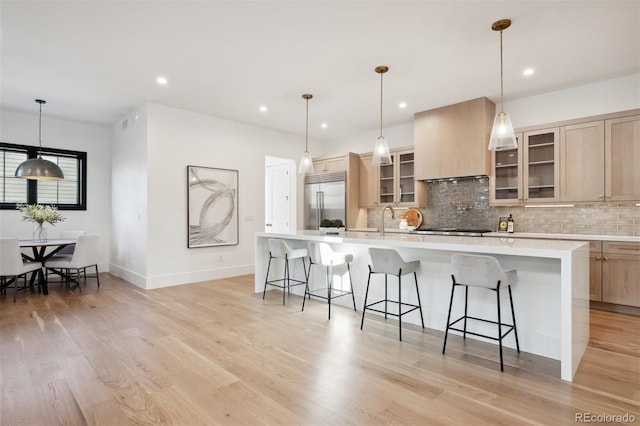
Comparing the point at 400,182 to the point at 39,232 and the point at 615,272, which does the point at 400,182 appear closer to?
the point at 615,272

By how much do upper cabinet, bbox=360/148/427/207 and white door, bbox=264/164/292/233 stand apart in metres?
1.66

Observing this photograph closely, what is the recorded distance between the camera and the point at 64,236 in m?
5.81

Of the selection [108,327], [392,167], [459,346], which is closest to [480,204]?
[392,167]

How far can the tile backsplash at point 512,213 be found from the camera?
4262mm

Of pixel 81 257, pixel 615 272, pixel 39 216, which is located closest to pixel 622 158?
pixel 615 272

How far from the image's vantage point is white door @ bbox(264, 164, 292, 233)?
7312mm

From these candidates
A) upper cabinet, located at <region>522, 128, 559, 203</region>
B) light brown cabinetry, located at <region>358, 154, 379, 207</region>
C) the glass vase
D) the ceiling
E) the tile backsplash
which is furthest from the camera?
light brown cabinetry, located at <region>358, 154, 379, 207</region>

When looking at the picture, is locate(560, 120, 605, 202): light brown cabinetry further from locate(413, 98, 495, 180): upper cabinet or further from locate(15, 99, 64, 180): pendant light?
locate(15, 99, 64, 180): pendant light

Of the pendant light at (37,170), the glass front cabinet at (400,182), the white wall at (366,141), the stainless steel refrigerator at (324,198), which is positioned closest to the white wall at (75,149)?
the pendant light at (37,170)

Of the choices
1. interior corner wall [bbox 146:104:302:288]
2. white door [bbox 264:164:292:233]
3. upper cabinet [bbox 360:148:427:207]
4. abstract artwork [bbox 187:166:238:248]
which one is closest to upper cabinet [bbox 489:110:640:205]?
upper cabinet [bbox 360:148:427:207]

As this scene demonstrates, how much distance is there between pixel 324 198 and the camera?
6855 millimetres

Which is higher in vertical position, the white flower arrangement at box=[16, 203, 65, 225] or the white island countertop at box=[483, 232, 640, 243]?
the white flower arrangement at box=[16, 203, 65, 225]

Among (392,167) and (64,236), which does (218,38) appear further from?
(64,236)

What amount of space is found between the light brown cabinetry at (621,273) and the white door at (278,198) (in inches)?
202
